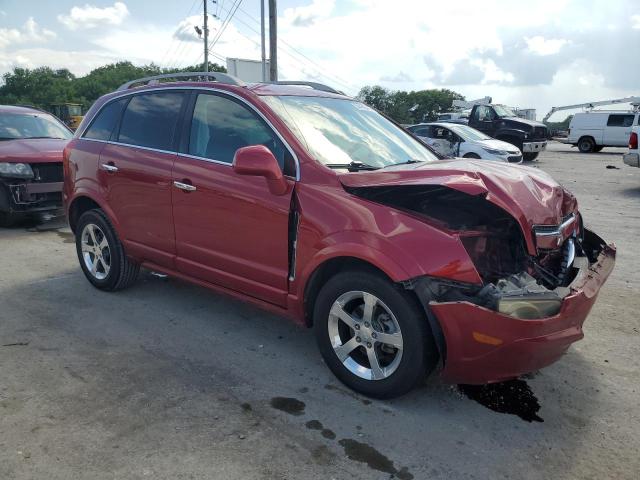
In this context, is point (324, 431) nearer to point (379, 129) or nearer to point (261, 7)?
point (379, 129)

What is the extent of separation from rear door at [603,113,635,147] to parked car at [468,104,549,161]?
7.12 metres

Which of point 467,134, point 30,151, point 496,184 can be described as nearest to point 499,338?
point 496,184

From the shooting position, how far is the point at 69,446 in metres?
2.71

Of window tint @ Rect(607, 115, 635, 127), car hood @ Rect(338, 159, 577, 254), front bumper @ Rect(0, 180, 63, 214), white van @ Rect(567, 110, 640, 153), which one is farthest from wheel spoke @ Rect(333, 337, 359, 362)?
window tint @ Rect(607, 115, 635, 127)

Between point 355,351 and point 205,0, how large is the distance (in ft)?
127

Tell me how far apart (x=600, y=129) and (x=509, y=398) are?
85.3 ft

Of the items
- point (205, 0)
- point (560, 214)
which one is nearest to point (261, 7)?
point (205, 0)

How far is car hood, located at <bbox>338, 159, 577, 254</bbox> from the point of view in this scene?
2.92 meters

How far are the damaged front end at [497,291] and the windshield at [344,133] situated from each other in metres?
0.57

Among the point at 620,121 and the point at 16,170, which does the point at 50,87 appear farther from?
the point at 16,170

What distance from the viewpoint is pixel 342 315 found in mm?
3186

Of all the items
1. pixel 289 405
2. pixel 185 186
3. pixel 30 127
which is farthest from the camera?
pixel 30 127

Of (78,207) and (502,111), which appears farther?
(502,111)

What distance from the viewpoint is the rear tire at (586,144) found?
84.2 feet
